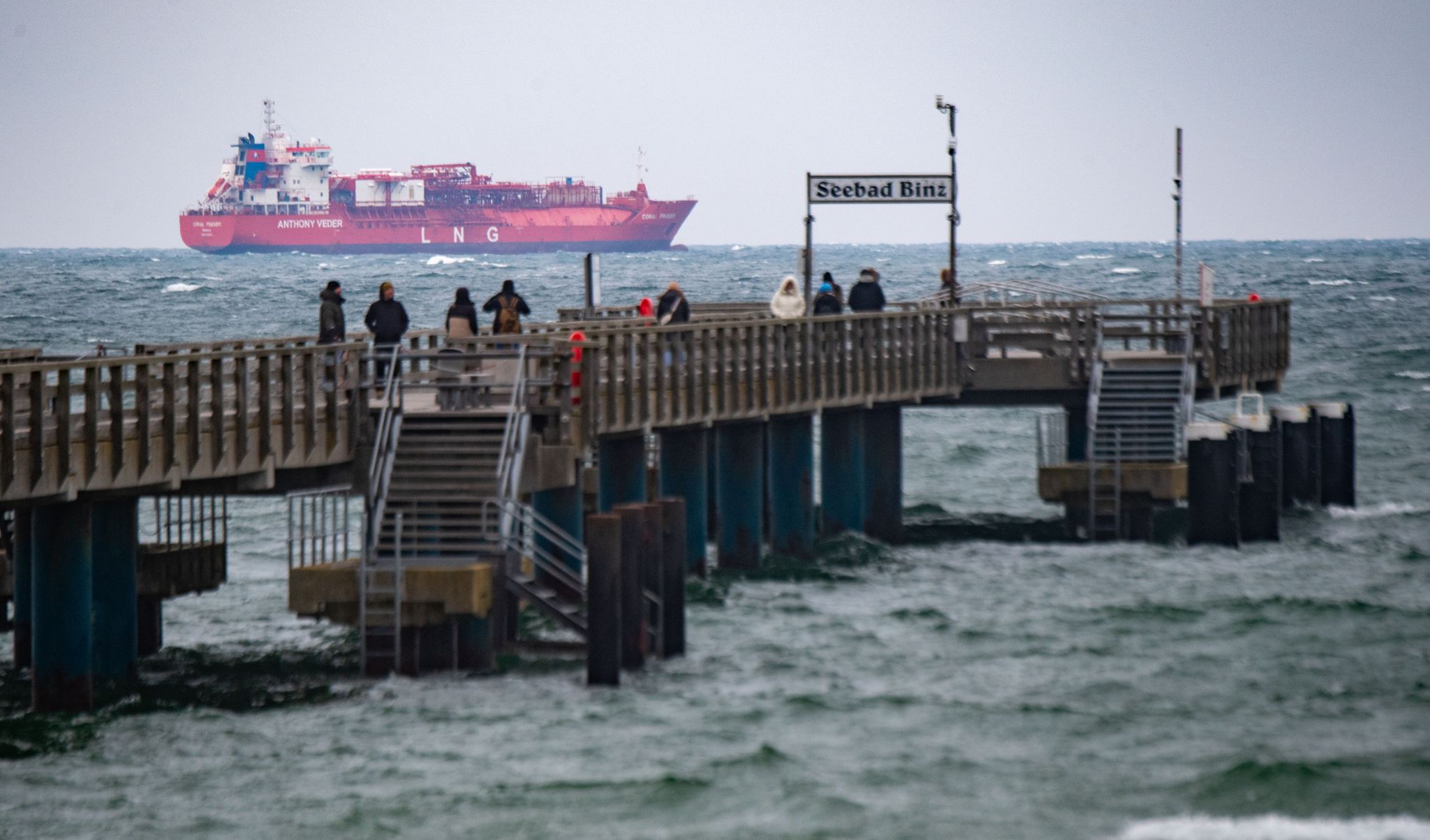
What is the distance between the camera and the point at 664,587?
20938mm

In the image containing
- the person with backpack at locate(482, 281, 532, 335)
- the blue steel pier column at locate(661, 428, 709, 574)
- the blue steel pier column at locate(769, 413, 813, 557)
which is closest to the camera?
the person with backpack at locate(482, 281, 532, 335)

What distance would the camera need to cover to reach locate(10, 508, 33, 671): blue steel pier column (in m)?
19.9

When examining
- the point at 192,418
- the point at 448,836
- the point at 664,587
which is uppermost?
the point at 192,418

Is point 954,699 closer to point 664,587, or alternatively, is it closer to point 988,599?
point 664,587

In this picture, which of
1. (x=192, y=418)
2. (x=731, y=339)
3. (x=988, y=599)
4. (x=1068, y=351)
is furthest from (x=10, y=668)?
(x=1068, y=351)

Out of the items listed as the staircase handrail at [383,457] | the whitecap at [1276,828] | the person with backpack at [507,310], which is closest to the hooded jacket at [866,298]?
the person with backpack at [507,310]

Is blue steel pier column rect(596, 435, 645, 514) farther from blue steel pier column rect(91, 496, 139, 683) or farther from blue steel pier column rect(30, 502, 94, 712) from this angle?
blue steel pier column rect(30, 502, 94, 712)

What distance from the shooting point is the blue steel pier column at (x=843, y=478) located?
1141 inches

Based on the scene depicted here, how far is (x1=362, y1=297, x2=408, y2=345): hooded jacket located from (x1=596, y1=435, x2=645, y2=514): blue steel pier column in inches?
101

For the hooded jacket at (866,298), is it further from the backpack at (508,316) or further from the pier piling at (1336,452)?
the pier piling at (1336,452)

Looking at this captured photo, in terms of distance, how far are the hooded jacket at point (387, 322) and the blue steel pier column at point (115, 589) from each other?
4.06m

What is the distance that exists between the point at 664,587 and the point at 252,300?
9559cm

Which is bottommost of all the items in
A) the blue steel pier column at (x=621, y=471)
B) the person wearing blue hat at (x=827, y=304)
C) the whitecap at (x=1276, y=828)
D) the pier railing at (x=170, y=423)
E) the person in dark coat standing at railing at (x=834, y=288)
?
the whitecap at (x=1276, y=828)

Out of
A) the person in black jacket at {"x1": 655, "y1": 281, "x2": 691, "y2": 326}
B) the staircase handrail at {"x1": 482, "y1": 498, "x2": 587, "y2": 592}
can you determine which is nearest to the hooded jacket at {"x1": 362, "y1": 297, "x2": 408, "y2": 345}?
the staircase handrail at {"x1": 482, "y1": 498, "x2": 587, "y2": 592}
